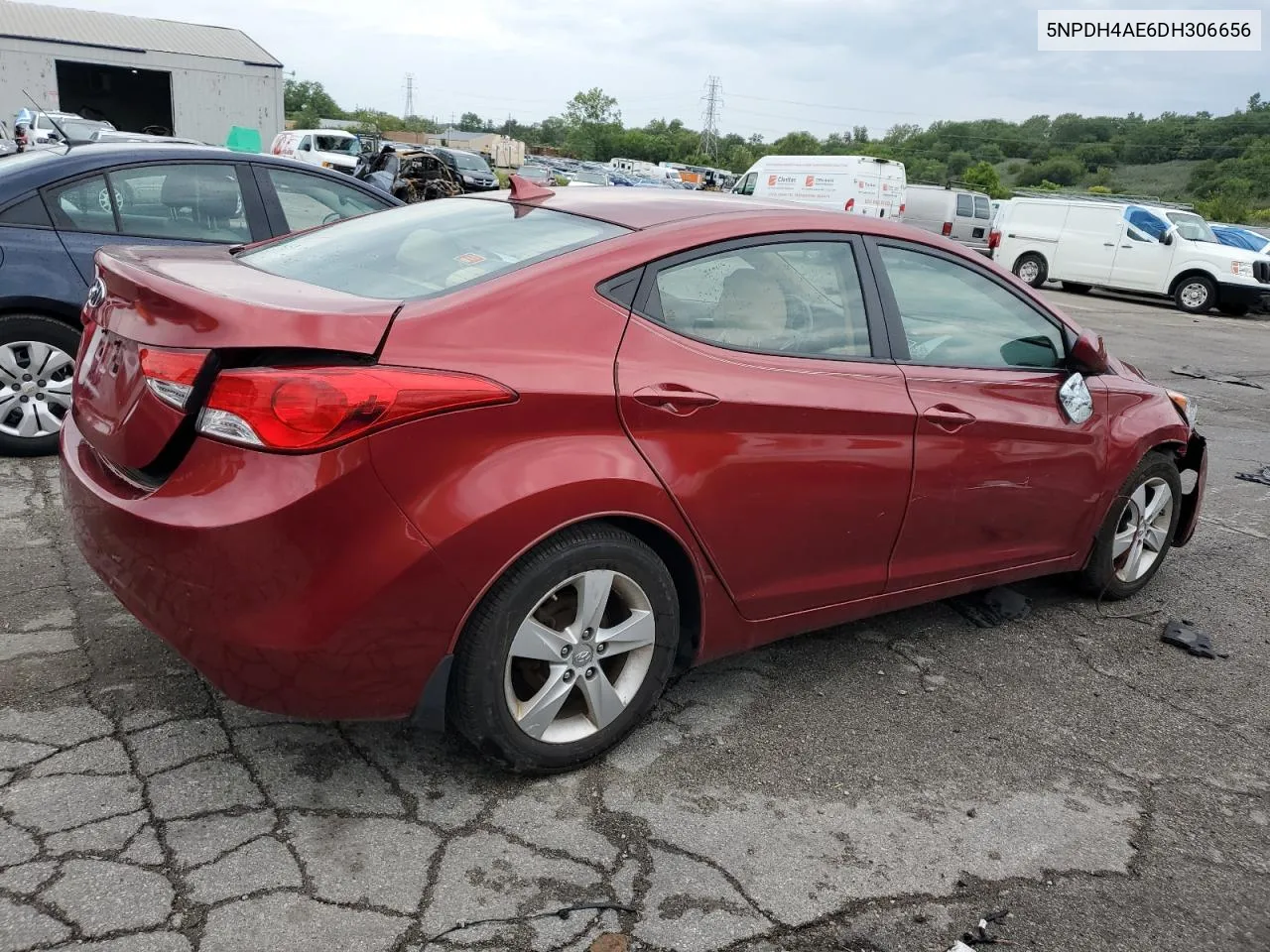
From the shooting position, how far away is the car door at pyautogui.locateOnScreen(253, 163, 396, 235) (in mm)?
5660

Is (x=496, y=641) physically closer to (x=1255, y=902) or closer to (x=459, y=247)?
(x=459, y=247)

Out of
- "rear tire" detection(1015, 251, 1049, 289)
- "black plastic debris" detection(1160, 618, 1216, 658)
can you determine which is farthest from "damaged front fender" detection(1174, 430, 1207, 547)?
"rear tire" detection(1015, 251, 1049, 289)

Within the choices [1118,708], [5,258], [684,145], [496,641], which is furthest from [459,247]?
[684,145]

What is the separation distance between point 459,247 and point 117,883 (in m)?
1.83

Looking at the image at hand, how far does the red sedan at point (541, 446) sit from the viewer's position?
2.32 metres

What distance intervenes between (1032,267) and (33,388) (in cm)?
1990

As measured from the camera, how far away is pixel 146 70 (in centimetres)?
3641

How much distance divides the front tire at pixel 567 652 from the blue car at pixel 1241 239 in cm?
2065

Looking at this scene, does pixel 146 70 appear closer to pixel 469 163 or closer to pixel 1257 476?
pixel 469 163

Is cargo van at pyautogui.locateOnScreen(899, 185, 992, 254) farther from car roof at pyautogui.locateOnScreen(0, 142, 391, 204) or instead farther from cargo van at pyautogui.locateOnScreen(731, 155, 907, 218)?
car roof at pyautogui.locateOnScreen(0, 142, 391, 204)

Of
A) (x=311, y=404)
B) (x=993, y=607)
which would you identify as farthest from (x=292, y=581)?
(x=993, y=607)

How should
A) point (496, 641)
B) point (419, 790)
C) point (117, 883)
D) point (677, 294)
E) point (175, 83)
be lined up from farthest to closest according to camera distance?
1. point (175, 83)
2. point (677, 294)
3. point (419, 790)
4. point (496, 641)
5. point (117, 883)

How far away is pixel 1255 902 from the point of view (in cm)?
257

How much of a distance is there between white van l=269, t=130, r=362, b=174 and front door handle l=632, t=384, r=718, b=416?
23142mm
